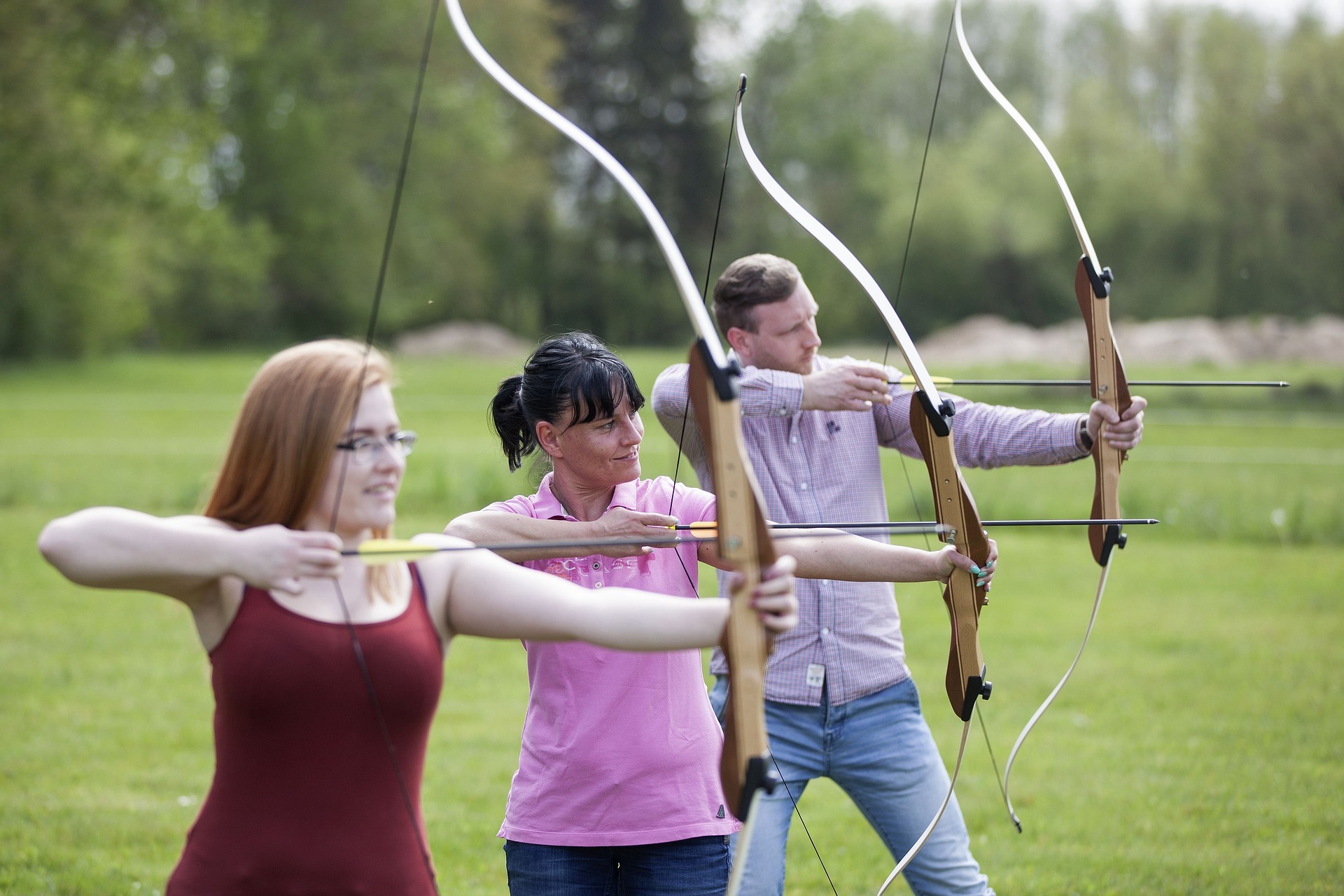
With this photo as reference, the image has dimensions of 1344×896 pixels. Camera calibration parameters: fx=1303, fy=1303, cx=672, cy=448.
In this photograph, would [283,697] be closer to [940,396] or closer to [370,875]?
[370,875]

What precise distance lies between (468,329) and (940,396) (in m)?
28.3

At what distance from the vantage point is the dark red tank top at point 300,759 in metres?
1.61

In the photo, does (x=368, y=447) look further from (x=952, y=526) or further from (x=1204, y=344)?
(x=1204, y=344)

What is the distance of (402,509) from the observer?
10219mm

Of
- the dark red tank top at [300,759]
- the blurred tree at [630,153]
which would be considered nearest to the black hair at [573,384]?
the dark red tank top at [300,759]

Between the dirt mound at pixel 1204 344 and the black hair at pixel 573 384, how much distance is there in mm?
15430

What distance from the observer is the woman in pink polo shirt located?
2.12m

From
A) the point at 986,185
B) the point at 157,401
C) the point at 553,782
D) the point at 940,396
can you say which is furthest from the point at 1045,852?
the point at 986,185

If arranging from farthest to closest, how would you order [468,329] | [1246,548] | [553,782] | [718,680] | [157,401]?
[468,329]
[157,401]
[1246,548]
[718,680]
[553,782]

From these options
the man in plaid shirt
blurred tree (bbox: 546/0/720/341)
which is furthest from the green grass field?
blurred tree (bbox: 546/0/720/341)

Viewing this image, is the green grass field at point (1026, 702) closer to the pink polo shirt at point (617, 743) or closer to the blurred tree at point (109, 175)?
the pink polo shirt at point (617, 743)

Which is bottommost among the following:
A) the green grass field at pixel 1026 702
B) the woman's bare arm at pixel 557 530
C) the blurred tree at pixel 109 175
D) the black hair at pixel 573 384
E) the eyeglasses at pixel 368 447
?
the green grass field at pixel 1026 702

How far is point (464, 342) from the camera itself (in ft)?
95.0

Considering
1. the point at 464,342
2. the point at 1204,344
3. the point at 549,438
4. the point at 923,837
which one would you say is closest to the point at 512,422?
the point at 549,438
